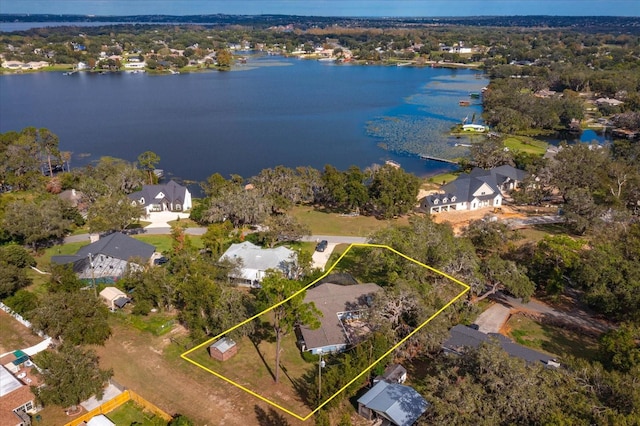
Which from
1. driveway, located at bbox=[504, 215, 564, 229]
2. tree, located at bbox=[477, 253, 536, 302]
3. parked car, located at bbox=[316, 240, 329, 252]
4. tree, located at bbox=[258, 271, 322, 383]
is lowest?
parked car, located at bbox=[316, 240, 329, 252]

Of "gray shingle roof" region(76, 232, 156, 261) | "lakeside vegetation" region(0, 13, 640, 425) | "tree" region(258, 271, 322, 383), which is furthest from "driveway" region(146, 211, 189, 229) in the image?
"tree" region(258, 271, 322, 383)

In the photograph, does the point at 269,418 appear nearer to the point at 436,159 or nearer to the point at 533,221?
the point at 533,221

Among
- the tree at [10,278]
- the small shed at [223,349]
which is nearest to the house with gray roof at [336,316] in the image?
the small shed at [223,349]

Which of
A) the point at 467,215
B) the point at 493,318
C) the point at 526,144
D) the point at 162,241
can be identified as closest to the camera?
the point at 493,318

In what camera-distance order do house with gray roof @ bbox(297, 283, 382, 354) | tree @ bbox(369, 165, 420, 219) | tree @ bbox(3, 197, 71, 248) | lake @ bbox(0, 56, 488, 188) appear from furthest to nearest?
lake @ bbox(0, 56, 488, 188), tree @ bbox(369, 165, 420, 219), tree @ bbox(3, 197, 71, 248), house with gray roof @ bbox(297, 283, 382, 354)

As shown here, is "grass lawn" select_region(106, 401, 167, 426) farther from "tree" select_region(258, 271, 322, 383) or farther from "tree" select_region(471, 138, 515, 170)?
"tree" select_region(471, 138, 515, 170)

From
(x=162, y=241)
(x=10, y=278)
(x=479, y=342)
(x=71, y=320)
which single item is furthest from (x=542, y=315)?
(x=10, y=278)

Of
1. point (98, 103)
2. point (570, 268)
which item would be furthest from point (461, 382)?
point (98, 103)
